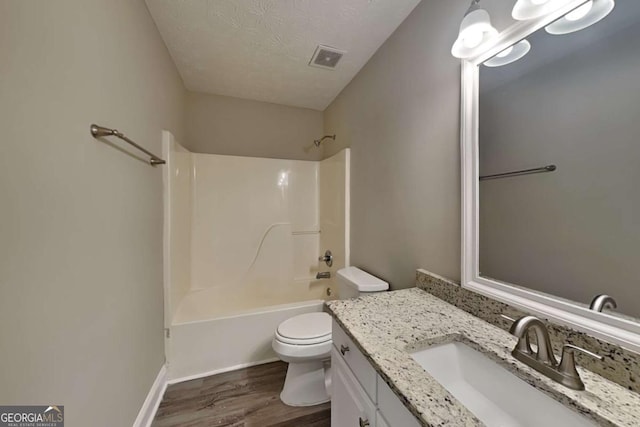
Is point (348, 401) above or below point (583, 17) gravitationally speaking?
below

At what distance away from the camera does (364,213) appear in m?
1.87

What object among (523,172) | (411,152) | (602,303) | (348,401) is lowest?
(348,401)

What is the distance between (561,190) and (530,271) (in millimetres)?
301

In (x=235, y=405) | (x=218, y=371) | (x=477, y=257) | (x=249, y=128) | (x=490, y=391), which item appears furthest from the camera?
(x=249, y=128)

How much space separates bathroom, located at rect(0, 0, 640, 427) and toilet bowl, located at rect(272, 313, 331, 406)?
0.06 meters

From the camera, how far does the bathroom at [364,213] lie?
611mm

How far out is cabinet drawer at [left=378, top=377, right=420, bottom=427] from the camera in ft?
1.82

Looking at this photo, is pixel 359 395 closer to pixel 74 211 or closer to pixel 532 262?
pixel 532 262

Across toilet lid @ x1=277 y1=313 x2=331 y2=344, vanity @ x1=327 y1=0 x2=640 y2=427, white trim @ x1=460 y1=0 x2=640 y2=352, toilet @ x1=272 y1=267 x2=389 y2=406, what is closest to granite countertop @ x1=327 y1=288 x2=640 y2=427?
vanity @ x1=327 y1=0 x2=640 y2=427

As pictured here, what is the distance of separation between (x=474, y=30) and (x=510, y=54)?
17cm

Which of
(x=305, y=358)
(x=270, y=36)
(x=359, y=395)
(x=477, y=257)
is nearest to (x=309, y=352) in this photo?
(x=305, y=358)

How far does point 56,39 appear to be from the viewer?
0.71m

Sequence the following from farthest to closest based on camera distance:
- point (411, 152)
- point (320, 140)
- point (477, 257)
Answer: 1. point (320, 140)
2. point (411, 152)
3. point (477, 257)

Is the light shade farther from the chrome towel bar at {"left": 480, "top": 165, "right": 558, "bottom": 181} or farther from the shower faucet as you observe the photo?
the shower faucet
